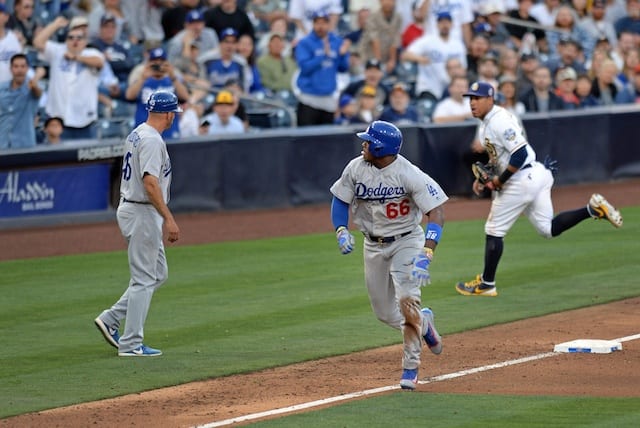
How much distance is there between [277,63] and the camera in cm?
Answer: 2002

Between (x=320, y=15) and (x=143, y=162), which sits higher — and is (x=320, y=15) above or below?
above

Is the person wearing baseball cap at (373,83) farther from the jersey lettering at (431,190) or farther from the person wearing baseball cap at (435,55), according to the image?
the jersey lettering at (431,190)

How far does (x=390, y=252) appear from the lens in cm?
873

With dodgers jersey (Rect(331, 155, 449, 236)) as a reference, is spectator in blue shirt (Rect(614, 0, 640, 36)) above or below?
above

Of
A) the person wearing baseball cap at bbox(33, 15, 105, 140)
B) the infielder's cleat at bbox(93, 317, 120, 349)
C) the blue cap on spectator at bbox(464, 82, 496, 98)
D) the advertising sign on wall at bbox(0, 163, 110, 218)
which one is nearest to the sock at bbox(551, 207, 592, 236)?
the blue cap on spectator at bbox(464, 82, 496, 98)

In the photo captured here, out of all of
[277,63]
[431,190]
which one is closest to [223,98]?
[277,63]

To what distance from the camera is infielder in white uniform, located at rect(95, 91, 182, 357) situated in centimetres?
967

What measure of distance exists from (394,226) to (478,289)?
3854 millimetres

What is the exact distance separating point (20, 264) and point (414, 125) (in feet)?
21.6

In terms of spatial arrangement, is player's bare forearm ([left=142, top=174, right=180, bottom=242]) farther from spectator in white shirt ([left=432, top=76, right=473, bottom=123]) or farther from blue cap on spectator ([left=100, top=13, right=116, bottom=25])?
spectator in white shirt ([left=432, top=76, right=473, bottom=123])

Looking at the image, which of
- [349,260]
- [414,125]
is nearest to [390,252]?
[349,260]

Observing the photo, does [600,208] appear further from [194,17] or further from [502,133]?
[194,17]

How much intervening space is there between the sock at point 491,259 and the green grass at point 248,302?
26 cm

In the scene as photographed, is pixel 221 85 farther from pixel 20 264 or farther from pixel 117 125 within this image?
pixel 20 264
